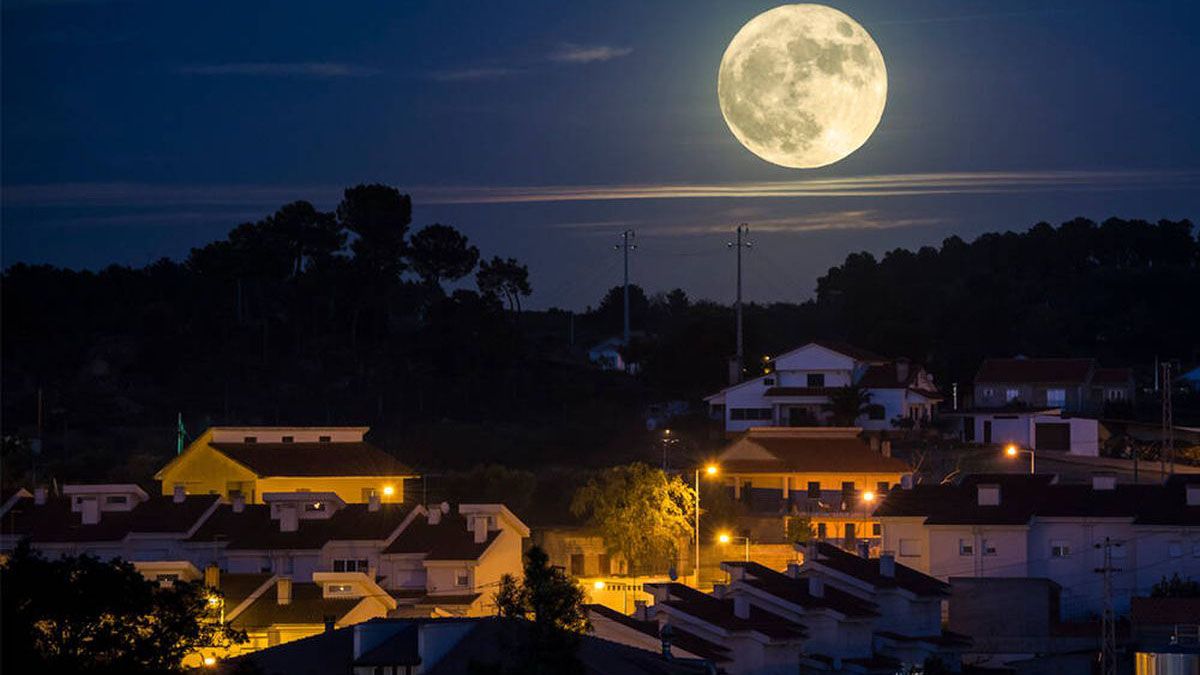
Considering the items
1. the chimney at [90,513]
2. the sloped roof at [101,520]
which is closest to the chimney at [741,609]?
the sloped roof at [101,520]

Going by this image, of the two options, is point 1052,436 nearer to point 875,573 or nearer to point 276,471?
point 875,573

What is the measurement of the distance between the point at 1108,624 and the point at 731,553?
1145cm

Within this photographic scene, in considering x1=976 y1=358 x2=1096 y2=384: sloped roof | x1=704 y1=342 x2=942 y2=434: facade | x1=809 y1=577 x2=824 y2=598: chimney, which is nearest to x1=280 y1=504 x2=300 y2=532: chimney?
x1=809 y1=577 x2=824 y2=598: chimney

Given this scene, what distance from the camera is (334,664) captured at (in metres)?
32.6

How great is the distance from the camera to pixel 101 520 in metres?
50.7

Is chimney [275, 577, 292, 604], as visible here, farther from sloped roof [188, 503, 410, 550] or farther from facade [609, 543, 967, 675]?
facade [609, 543, 967, 675]

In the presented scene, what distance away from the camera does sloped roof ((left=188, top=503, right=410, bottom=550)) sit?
49.0 m

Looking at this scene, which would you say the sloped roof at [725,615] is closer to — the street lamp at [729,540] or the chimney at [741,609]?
the chimney at [741,609]

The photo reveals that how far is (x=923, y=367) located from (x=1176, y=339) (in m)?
22.7

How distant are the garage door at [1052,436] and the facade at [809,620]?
20963 millimetres

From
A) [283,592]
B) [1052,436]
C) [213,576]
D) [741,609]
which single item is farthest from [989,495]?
[1052,436]

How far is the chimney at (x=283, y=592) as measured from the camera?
42625 millimetres

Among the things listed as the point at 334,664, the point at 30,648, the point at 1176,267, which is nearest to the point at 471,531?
the point at 334,664

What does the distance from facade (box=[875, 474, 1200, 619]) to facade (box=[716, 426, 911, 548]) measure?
16.1 feet
